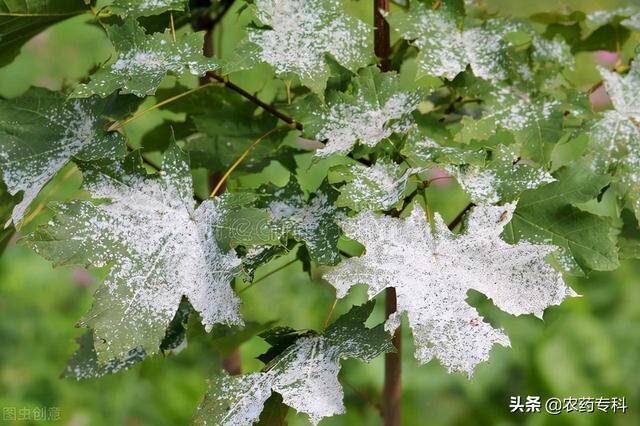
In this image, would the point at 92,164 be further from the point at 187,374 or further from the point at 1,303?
the point at 1,303

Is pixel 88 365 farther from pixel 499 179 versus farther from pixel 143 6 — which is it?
pixel 499 179

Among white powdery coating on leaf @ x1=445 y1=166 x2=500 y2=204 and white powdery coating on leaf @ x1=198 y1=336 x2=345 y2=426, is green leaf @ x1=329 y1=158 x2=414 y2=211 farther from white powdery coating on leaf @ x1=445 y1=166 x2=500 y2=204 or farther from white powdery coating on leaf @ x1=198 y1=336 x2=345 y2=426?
white powdery coating on leaf @ x1=198 y1=336 x2=345 y2=426

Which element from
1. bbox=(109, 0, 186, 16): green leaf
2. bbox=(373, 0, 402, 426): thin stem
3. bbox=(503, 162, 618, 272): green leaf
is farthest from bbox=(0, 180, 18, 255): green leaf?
bbox=(503, 162, 618, 272): green leaf

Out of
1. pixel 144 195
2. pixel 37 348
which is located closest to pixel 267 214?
pixel 144 195

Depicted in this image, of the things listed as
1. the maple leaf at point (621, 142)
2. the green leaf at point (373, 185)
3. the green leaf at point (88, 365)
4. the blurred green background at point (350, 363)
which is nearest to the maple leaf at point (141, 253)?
the green leaf at point (373, 185)

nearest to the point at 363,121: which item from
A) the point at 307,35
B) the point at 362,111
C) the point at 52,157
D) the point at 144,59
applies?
the point at 362,111
